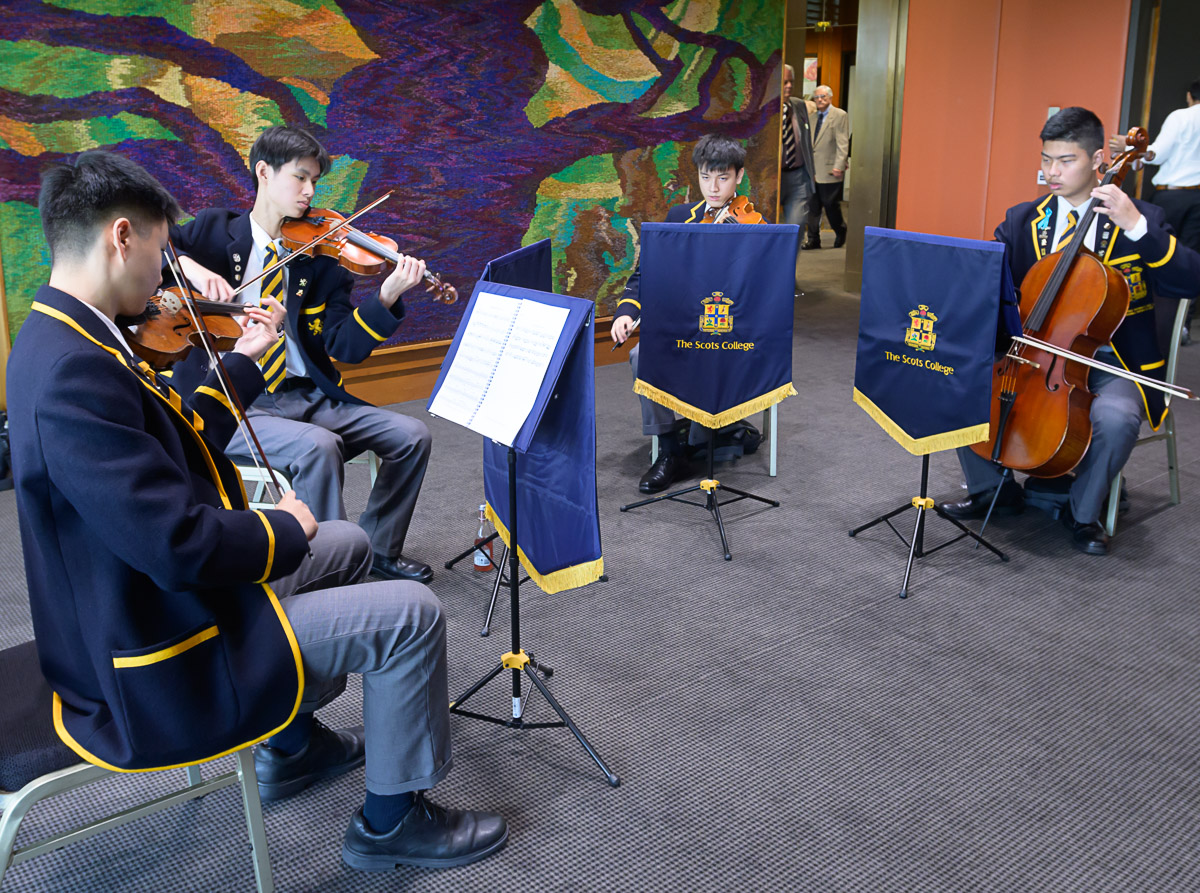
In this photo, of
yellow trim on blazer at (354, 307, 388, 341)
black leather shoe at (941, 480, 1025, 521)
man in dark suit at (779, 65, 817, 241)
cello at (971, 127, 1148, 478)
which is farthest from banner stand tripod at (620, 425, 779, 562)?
man in dark suit at (779, 65, 817, 241)

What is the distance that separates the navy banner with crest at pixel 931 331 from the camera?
2766 millimetres

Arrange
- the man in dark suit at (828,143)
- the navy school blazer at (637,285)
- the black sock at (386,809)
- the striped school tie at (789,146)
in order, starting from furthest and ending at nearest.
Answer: the man in dark suit at (828,143), the striped school tie at (789,146), the navy school blazer at (637,285), the black sock at (386,809)

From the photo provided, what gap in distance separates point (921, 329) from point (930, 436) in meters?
0.32

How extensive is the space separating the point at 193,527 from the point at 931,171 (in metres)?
6.04

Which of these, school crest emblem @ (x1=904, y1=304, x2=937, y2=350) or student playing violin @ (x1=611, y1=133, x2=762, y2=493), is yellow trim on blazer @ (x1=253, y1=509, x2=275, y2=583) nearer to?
school crest emblem @ (x1=904, y1=304, x2=937, y2=350)

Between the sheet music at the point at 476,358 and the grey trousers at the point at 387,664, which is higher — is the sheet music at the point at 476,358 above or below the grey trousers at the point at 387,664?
above

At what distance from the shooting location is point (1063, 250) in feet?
9.55

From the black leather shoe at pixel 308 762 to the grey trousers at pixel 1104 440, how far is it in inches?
90.2

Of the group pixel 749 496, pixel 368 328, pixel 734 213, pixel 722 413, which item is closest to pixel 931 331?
pixel 722 413

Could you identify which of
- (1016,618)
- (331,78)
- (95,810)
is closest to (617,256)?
(331,78)

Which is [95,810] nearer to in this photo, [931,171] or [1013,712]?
[1013,712]

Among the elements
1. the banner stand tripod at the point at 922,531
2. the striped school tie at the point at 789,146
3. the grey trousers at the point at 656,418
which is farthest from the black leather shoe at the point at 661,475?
the striped school tie at the point at 789,146

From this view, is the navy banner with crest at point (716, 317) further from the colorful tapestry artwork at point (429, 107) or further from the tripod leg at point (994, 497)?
the colorful tapestry artwork at point (429, 107)

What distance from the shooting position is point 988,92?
6.01 meters
